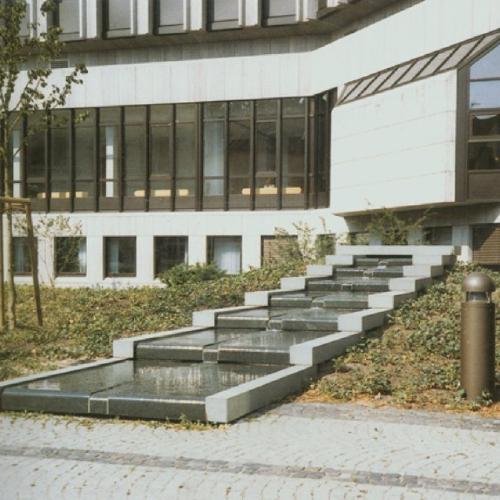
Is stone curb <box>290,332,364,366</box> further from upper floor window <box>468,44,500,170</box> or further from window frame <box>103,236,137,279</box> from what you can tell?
window frame <box>103,236,137,279</box>

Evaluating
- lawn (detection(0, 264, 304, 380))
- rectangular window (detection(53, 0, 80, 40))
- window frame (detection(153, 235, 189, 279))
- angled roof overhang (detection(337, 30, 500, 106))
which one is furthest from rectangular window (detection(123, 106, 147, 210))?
angled roof overhang (detection(337, 30, 500, 106))

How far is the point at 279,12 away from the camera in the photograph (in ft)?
88.3

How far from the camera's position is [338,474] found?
20.0 ft

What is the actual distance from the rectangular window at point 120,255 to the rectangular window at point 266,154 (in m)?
5.07

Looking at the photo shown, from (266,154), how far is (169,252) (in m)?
4.97

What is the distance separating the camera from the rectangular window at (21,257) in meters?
29.9

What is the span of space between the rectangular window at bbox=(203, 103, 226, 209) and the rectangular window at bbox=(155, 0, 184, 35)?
3.02 meters

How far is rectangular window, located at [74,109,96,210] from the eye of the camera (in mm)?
29391

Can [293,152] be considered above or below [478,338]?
above

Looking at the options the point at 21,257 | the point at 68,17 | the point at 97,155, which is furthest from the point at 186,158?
the point at 21,257

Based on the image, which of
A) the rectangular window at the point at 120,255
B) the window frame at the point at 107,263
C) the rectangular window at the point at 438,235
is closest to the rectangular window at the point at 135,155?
the window frame at the point at 107,263

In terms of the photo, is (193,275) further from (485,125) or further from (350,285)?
(485,125)

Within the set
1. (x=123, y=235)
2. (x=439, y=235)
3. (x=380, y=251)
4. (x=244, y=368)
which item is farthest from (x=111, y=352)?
(x=123, y=235)

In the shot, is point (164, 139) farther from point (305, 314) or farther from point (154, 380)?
point (154, 380)
